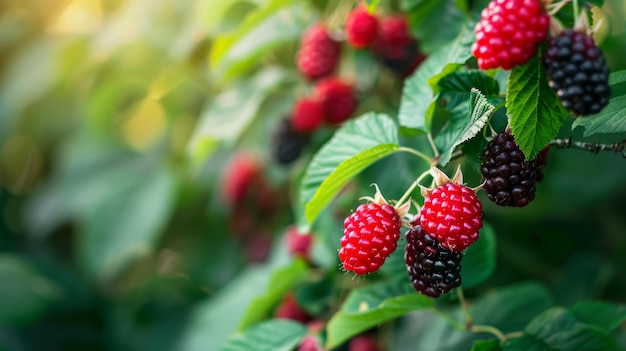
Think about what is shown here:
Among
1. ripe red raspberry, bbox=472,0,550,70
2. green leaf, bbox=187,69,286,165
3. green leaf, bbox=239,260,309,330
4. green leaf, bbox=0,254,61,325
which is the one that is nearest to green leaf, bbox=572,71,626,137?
ripe red raspberry, bbox=472,0,550,70

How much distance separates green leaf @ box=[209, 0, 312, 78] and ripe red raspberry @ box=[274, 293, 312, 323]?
1.41 feet

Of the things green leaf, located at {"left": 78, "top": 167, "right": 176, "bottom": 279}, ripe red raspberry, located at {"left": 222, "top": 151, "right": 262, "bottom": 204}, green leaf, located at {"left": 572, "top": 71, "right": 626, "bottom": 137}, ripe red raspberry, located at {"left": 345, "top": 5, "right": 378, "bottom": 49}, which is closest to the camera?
green leaf, located at {"left": 572, "top": 71, "right": 626, "bottom": 137}

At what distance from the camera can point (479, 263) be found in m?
1.02

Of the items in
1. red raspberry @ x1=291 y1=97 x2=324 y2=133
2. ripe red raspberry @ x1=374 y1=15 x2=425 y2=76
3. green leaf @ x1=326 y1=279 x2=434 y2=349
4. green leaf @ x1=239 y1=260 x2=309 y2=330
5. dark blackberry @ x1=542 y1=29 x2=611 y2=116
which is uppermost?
dark blackberry @ x1=542 y1=29 x2=611 y2=116

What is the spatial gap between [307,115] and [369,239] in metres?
0.58

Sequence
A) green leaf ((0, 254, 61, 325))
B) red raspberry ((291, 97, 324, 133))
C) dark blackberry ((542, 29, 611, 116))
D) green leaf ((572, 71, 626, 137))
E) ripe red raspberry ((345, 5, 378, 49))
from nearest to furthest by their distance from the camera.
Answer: dark blackberry ((542, 29, 611, 116)), green leaf ((572, 71, 626, 137)), ripe red raspberry ((345, 5, 378, 49)), red raspberry ((291, 97, 324, 133)), green leaf ((0, 254, 61, 325))

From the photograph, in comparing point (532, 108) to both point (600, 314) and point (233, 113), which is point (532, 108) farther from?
point (233, 113)

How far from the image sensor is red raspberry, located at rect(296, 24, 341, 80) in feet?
3.96

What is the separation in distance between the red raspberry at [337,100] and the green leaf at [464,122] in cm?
41

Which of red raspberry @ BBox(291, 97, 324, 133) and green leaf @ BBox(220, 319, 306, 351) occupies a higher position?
red raspberry @ BBox(291, 97, 324, 133)

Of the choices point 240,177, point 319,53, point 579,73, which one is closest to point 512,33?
point 579,73

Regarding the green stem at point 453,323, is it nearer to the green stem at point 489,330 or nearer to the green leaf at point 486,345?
the green stem at point 489,330

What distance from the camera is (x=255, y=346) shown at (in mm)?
1048

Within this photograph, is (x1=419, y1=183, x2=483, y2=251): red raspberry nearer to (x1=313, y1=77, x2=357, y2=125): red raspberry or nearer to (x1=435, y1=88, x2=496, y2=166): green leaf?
(x1=435, y1=88, x2=496, y2=166): green leaf
